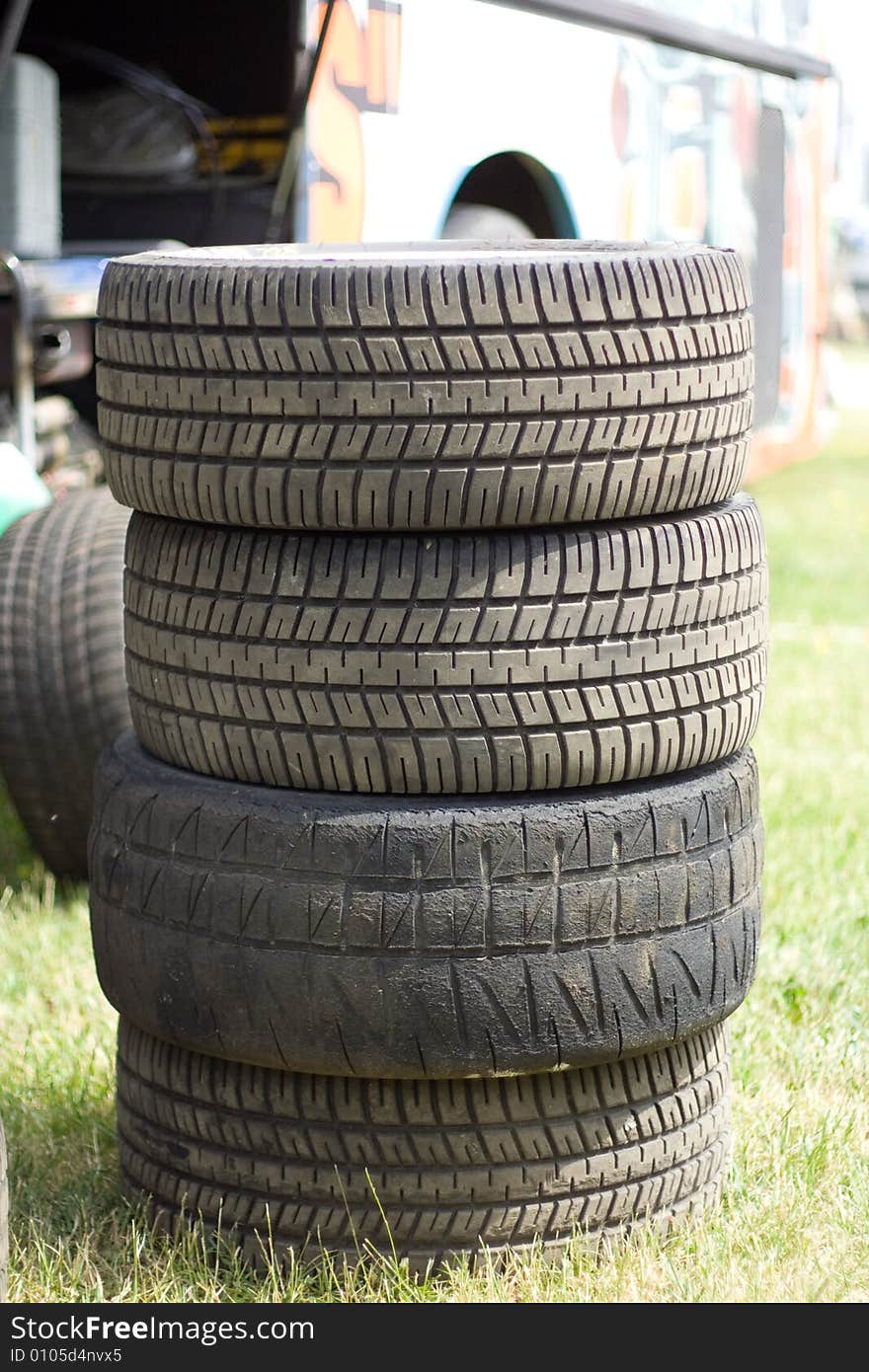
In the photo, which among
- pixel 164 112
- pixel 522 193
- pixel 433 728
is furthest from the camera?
pixel 522 193

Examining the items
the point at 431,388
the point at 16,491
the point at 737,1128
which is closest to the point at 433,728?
the point at 431,388

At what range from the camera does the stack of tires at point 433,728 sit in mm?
1934

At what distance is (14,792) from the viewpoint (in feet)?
11.4

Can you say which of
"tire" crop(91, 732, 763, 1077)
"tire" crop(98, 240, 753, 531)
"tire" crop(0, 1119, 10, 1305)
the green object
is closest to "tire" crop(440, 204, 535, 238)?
the green object

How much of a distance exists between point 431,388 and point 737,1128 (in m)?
1.28

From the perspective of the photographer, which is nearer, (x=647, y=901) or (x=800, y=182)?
(x=647, y=901)

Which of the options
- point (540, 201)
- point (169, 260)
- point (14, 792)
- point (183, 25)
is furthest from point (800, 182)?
point (169, 260)

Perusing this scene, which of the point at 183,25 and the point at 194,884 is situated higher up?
the point at 183,25

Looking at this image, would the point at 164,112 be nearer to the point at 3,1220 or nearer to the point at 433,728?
the point at 433,728

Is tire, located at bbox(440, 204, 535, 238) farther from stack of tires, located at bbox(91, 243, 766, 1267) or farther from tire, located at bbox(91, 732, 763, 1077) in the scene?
tire, located at bbox(91, 732, 763, 1077)

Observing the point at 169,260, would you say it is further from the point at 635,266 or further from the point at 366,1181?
the point at 366,1181

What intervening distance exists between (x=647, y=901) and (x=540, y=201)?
4617 millimetres

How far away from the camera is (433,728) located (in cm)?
196

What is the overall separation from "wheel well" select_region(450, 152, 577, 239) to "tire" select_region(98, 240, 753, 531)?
405 centimetres
